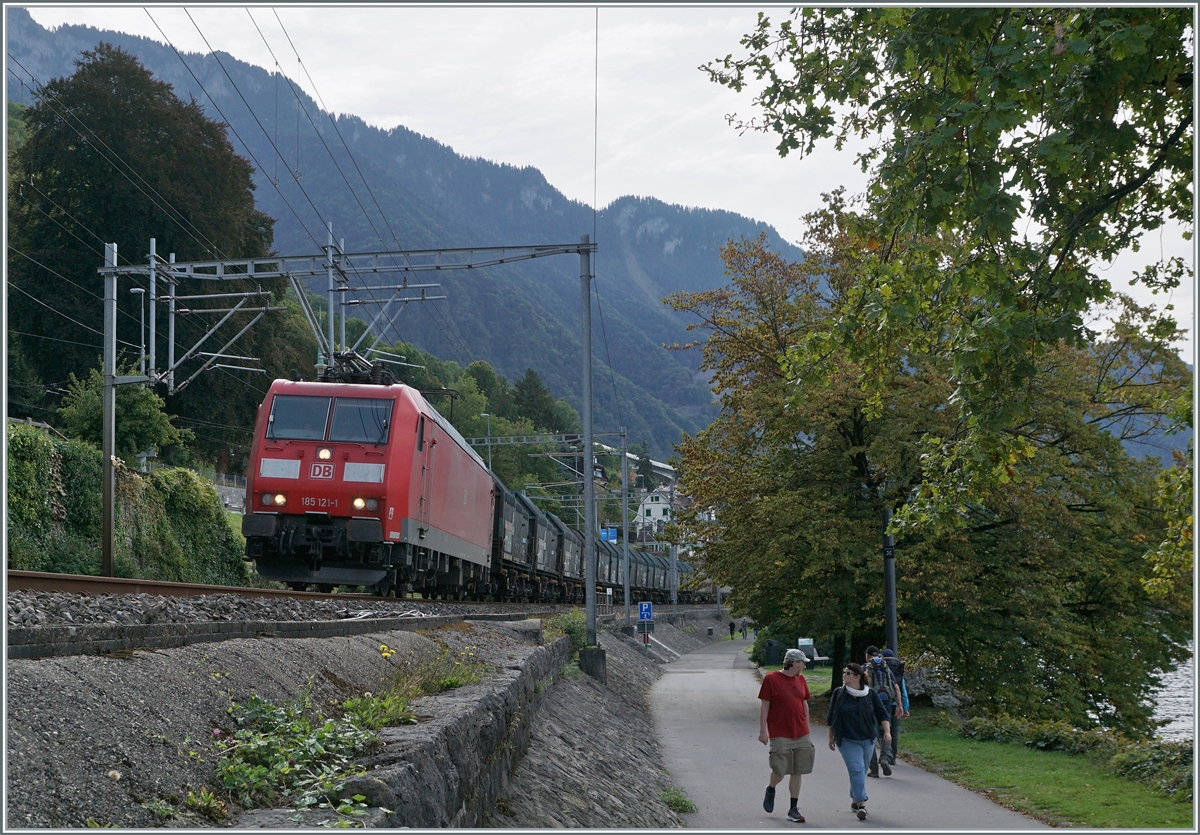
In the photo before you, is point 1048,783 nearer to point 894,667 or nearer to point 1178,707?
point 894,667

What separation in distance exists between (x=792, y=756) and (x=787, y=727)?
0.26 meters

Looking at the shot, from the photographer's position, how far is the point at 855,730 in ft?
34.5

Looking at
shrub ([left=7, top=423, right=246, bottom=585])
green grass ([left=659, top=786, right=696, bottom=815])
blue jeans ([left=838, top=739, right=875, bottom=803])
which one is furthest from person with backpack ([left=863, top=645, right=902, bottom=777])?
shrub ([left=7, top=423, right=246, bottom=585])

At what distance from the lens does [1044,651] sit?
69.1 feet

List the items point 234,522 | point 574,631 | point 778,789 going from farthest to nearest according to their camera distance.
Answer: point 234,522
point 574,631
point 778,789

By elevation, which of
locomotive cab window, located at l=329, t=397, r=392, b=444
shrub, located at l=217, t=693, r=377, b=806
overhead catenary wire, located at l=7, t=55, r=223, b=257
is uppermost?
overhead catenary wire, located at l=7, t=55, r=223, b=257

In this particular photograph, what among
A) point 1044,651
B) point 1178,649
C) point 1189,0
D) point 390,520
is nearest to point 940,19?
point 1189,0

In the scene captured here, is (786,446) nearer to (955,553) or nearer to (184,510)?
(955,553)

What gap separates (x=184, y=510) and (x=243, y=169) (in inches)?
731

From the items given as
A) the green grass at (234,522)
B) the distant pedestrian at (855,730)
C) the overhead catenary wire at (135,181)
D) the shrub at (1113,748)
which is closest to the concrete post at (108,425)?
the green grass at (234,522)

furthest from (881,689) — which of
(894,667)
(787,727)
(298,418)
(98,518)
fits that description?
(98,518)

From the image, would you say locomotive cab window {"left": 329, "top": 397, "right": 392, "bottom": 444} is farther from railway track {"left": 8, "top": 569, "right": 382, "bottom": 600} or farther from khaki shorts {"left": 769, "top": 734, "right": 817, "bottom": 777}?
khaki shorts {"left": 769, "top": 734, "right": 817, "bottom": 777}

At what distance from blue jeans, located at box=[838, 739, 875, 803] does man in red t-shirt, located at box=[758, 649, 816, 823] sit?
38 cm

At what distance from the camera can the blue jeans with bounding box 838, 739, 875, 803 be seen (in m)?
10.5
